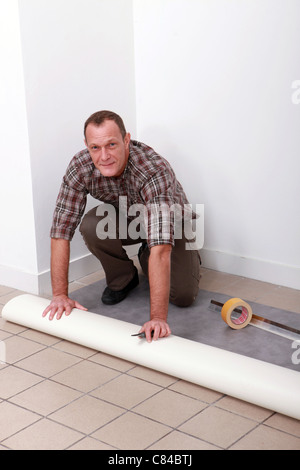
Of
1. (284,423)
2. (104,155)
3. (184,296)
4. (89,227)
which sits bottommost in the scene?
(284,423)

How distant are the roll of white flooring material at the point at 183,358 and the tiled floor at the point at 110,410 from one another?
49 millimetres

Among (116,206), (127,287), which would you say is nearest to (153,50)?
(116,206)

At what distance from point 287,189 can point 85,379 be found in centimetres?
148

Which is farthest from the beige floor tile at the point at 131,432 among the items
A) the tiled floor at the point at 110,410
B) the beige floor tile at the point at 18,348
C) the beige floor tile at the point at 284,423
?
the beige floor tile at the point at 18,348

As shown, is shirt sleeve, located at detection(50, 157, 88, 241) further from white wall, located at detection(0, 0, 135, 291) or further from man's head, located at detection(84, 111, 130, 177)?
white wall, located at detection(0, 0, 135, 291)

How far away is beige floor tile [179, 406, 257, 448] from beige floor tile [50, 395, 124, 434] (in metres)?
0.26

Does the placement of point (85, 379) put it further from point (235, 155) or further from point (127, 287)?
point (235, 155)

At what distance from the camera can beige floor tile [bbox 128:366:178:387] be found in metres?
2.33

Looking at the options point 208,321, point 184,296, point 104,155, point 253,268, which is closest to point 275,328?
point 208,321

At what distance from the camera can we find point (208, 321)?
286 centimetres

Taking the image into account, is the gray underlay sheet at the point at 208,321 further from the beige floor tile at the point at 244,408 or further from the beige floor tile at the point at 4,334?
the beige floor tile at the point at 4,334

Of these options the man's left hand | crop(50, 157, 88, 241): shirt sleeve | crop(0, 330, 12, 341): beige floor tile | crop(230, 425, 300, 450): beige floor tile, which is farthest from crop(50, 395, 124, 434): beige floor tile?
crop(50, 157, 88, 241): shirt sleeve

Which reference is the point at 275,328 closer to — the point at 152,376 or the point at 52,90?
the point at 152,376

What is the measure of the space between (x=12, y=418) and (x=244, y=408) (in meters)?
0.80
